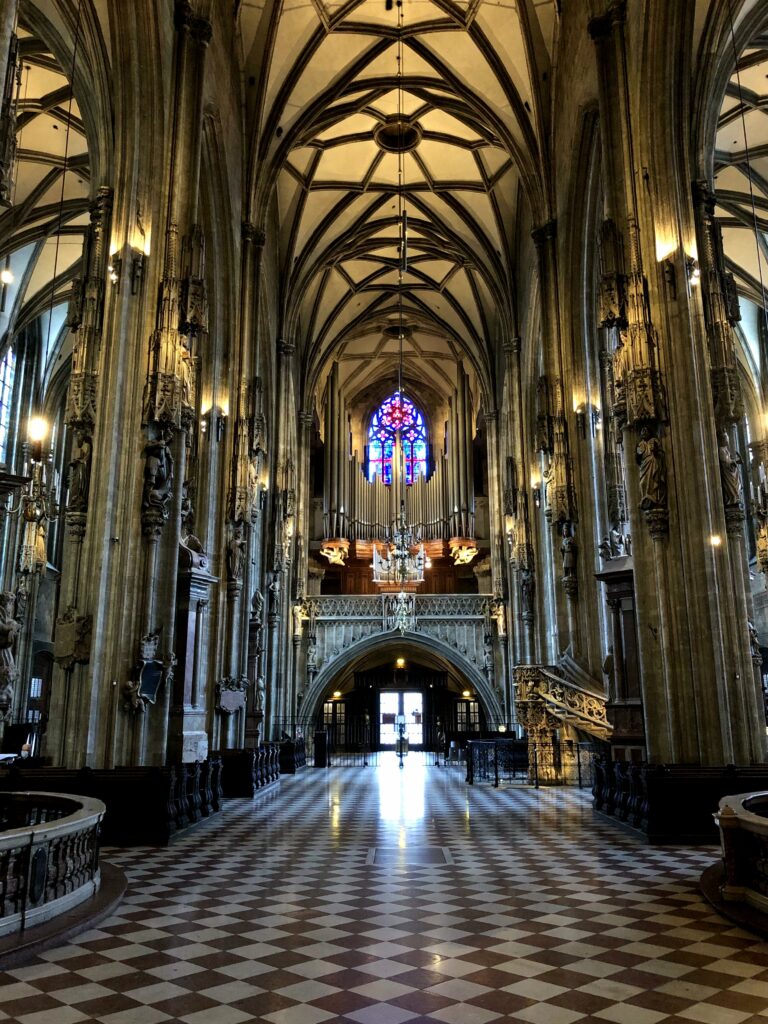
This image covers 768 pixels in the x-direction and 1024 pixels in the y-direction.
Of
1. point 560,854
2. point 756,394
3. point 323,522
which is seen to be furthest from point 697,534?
point 323,522

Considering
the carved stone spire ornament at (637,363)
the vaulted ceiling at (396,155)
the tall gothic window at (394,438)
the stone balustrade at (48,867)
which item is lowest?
the stone balustrade at (48,867)

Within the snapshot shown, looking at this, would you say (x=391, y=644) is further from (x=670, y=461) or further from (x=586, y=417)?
(x=670, y=461)

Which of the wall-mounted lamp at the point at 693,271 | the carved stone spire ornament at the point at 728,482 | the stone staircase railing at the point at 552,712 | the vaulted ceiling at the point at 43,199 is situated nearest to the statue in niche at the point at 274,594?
the stone staircase railing at the point at 552,712

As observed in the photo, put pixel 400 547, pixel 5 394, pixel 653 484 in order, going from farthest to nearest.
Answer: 1. pixel 400 547
2. pixel 5 394
3. pixel 653 484

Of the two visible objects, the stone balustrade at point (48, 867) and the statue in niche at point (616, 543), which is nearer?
the stone balustrade at point (48, 867)

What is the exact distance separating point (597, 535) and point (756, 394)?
424 inches

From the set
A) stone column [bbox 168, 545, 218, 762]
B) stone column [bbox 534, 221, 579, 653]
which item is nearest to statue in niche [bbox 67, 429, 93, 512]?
stone column [bbox 168, 545, 218, 762]

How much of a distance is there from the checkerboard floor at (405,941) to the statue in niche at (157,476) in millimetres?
4551

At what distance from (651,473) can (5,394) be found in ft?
63.7

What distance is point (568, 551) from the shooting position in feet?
56.9

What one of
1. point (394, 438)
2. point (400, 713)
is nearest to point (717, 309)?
point (400, 713)

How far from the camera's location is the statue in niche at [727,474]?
11250 mm

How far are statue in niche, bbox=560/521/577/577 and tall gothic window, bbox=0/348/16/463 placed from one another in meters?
15.7

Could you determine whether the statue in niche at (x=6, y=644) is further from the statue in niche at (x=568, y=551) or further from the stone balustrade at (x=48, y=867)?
the statue in niche at (x=568, y=551)
